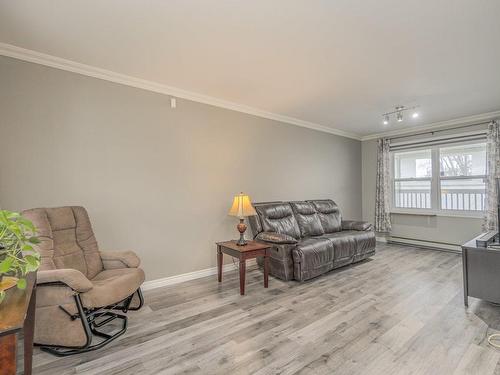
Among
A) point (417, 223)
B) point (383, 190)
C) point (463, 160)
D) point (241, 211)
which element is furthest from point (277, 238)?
point (463, 160)

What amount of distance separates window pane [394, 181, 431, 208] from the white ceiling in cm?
217

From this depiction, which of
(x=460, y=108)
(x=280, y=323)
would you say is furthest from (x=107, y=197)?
(x=460, y=108)

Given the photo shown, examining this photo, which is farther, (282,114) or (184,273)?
(282,114)

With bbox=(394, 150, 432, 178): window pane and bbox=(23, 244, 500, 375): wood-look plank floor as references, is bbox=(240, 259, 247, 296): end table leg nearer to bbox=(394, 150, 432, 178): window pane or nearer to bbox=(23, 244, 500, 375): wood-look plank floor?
bbox=(23, 244, 500, 375): wood-look plank floor

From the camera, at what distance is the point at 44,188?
2553 millimetres

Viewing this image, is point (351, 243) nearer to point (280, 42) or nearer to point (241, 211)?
point (241, 211)

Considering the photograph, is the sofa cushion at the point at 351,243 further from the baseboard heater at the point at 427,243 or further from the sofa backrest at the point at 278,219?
the baseboard heater at the point at 427,243

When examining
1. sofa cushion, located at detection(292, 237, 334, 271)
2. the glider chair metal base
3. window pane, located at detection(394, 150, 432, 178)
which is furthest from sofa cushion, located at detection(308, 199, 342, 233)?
the glider chair metal base

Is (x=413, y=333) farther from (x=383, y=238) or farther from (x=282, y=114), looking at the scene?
(x=383, y=238)

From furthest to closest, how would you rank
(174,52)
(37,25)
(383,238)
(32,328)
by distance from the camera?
(383,238) < (174,52) < (37,25) < (32,328)

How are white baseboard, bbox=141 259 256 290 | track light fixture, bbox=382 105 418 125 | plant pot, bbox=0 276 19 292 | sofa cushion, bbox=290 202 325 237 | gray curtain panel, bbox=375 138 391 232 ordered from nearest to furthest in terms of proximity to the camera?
plant pot, bbox=0 276 19 292, white baseboard, bbox=141 259 256 290, track light fixture, bbox=382 105 418 125, sofa cushion, bbox=290 202 325 237, gray curtain panel, bbox=375 138 391 232

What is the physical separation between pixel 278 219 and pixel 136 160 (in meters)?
2.14

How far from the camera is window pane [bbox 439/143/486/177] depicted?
4656mm

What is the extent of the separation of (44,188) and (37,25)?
1.41m
